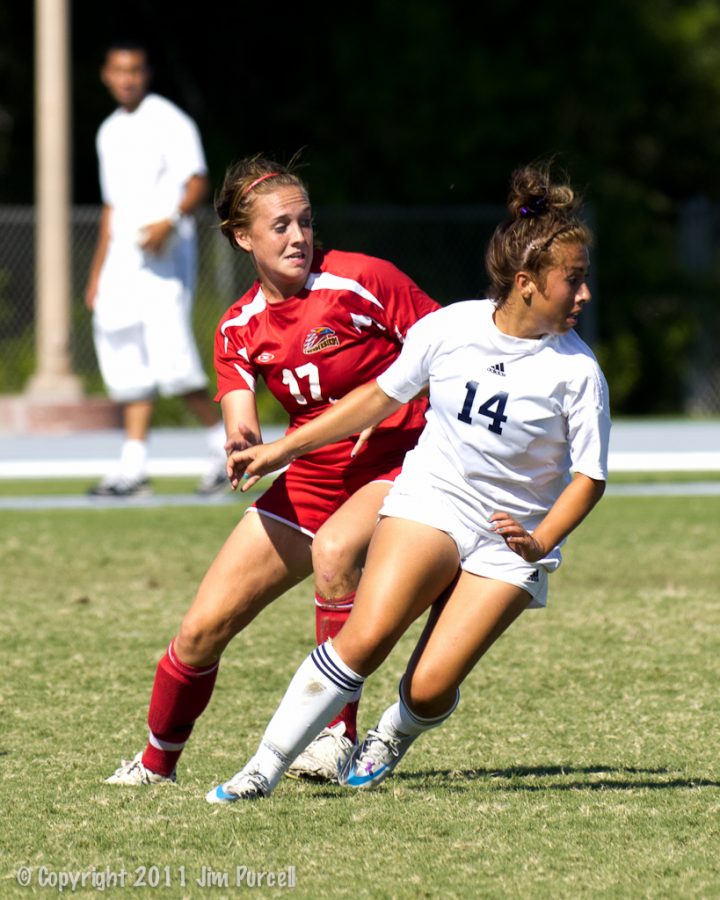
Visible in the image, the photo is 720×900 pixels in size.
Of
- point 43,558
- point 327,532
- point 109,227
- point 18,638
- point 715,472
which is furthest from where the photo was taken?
point 715,472

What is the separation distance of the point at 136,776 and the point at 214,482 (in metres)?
5.84

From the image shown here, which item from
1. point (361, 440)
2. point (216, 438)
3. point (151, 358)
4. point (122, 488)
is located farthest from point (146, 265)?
A: point (361, 440)

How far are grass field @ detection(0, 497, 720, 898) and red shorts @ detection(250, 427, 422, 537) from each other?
2.36 ft

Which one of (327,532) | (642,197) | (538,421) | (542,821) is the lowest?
(642,197)

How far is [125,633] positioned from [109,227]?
441 cm

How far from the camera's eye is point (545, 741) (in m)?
4.98

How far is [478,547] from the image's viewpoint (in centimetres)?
433

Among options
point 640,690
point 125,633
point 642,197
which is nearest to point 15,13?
point 642,197

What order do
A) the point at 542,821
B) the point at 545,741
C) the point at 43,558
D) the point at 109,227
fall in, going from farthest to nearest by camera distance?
the point at 109,227
the point at 43,558
the point at 545,741
the point at 542,821

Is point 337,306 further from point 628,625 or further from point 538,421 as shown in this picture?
point 628,625

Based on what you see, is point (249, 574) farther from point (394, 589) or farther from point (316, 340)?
point (316, 340)

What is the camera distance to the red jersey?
15.9 ft

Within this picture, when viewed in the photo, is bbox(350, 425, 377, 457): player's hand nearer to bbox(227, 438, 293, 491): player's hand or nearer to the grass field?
bbox(227, 438, 293, 491): player's hand

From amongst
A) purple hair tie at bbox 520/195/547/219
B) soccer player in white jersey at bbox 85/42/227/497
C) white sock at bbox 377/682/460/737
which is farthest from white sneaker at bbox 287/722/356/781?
soccer player in white jersey at bbox 85/42/227/497
